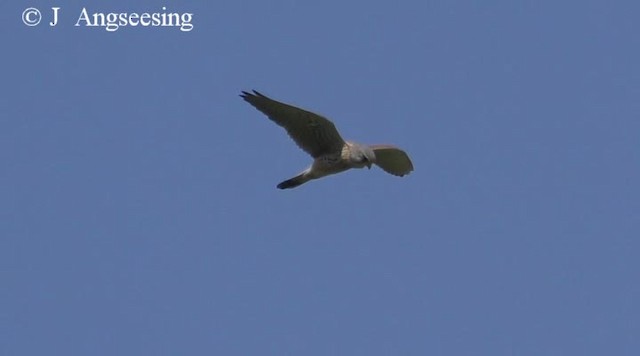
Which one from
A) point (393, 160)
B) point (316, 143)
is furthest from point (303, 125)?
point (393, 160)

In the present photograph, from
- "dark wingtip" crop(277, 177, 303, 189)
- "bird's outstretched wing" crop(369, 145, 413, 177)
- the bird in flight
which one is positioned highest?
"bird's outstretched wing" crop(369, 145, 413, 177)

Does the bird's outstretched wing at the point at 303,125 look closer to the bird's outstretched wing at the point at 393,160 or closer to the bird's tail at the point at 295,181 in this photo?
the bird's tail at the point at 295,181

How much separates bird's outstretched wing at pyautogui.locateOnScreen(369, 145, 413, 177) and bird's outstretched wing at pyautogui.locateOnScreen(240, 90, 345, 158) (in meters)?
0.87

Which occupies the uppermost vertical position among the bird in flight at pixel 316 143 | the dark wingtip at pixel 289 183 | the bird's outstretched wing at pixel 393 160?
the bird's outstretched wing at pixel 393 160

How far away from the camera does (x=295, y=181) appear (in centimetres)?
1579

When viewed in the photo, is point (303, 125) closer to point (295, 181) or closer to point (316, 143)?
point (316, 143)

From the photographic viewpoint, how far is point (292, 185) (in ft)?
51.9

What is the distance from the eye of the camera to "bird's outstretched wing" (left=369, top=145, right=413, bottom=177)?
16516 mm

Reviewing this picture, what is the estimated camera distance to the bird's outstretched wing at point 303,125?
49.1 ft

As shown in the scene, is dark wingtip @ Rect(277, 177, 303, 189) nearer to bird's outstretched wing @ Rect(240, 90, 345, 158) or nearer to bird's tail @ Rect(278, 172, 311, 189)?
bird's tail @ Rect(278, 172, 311, 189)

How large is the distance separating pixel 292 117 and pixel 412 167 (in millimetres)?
2420

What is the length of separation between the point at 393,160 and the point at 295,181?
64.1 inches

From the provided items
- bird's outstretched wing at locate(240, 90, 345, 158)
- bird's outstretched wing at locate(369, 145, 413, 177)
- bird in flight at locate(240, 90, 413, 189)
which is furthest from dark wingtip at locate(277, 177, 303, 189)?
bird's outstretched wing at locate(369, 145, 413, 177)

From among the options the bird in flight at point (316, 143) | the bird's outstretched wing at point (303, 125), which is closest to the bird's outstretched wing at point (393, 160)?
the bird in flight at point (316, 143)
